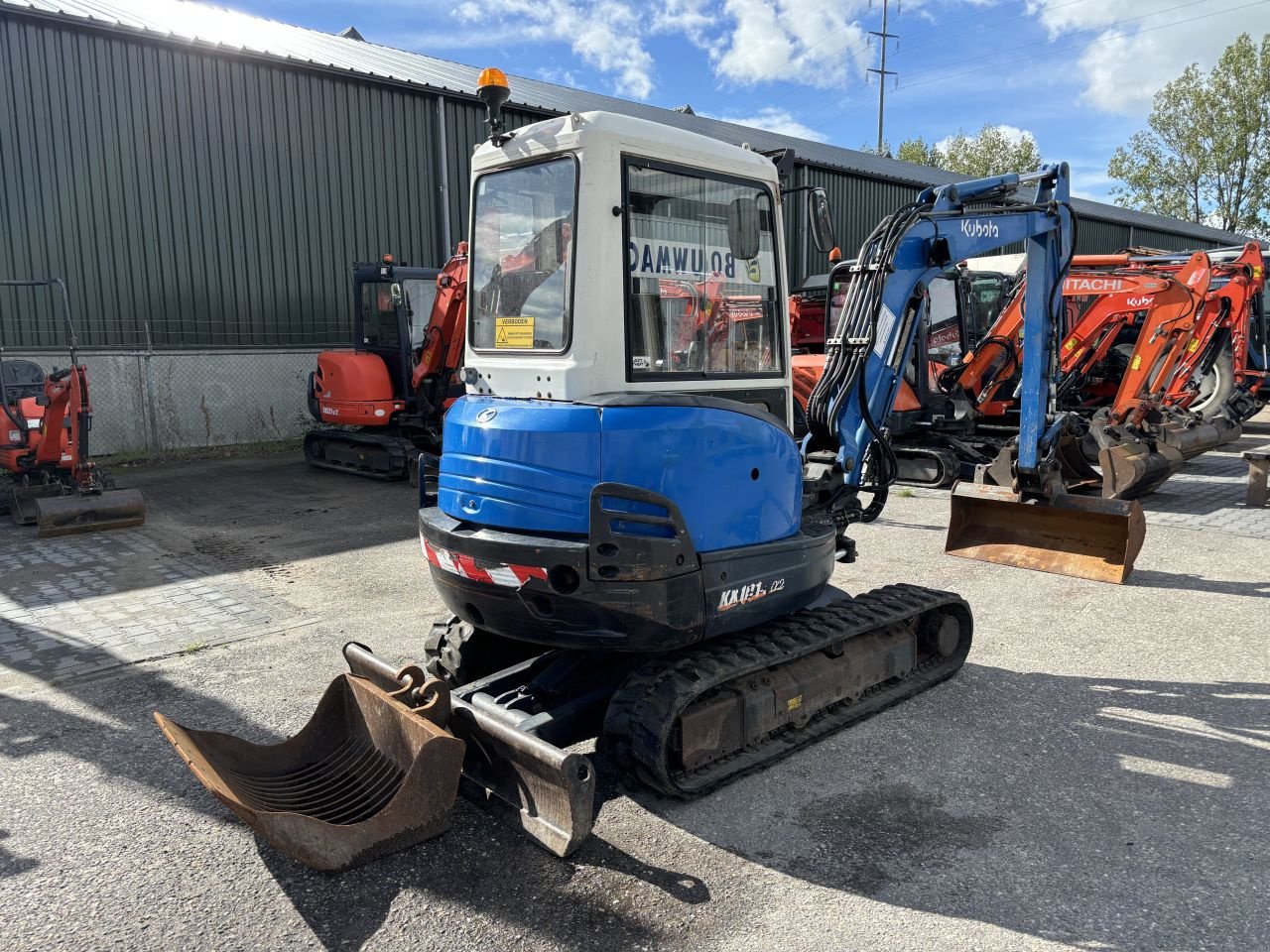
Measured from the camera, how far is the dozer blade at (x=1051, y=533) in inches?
269

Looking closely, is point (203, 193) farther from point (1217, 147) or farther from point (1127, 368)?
point (1217, 147)

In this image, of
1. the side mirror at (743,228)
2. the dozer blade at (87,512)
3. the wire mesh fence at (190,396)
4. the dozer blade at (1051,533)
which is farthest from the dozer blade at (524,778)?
the wire mesh fence at (190,396)

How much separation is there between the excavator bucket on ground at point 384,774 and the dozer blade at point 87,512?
602cm

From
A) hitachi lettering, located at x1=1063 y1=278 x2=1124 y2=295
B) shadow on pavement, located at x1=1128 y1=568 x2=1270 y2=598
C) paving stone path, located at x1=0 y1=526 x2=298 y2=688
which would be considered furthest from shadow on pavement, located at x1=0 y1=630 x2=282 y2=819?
hitachi lettering, located at x1=1063 y1=278 x2=1124 y2=295

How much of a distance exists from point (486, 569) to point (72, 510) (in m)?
6.74

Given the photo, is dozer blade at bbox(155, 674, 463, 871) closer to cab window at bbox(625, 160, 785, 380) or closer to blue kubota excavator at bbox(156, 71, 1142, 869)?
blue kubota excavator at bbox(156, 71, 1142, 869)

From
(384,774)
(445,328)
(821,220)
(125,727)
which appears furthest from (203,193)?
(384,774)

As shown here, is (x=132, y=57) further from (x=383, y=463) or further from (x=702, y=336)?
(x=702, y=336)

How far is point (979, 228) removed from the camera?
5898mm

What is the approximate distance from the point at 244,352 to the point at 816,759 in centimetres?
1295

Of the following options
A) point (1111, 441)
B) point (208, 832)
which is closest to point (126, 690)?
point (208, 832)

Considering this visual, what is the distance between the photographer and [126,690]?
4.92m

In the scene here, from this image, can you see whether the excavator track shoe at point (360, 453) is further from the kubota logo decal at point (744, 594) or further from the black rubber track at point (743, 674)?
the kubota logo decal at point (744, 594)

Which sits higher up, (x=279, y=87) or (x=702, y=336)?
(x=279, y=87)
